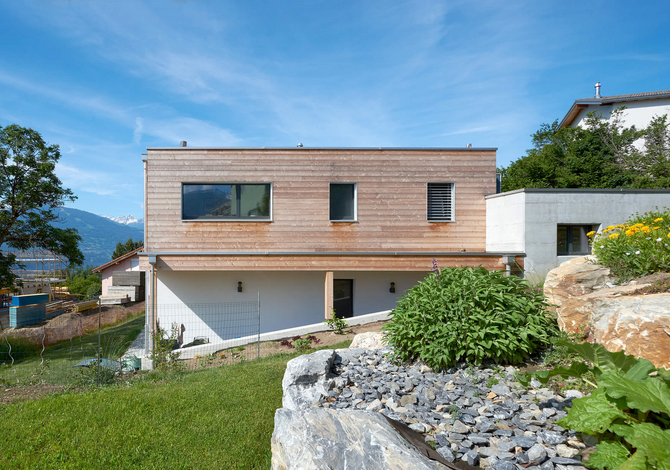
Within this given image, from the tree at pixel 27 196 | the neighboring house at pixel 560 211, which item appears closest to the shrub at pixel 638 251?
the neighboring house at pixel 560 211

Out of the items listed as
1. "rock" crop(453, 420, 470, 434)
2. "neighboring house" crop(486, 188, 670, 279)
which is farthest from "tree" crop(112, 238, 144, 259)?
"rock" crop(453, 420, 470, 434)

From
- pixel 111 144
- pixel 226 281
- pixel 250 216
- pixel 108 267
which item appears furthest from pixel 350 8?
pixel 111 144

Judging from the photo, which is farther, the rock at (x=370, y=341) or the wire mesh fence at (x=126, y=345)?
the wire mesh fence at (x=126, y=345)

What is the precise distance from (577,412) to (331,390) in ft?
7.54

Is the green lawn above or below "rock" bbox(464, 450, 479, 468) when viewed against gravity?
below

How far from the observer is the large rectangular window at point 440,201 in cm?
1022

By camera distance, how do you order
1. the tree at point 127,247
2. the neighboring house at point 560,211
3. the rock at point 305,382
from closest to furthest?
the rock at point 305,382 → the neighboring house at point 560,211 → the tree at point 127,247

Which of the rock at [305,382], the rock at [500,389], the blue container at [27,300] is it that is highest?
the rock at [500,389]

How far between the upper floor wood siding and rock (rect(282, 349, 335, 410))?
6.02 meters

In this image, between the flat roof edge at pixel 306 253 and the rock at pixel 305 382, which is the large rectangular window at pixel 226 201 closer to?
the flat roof edge at pixel 306 253

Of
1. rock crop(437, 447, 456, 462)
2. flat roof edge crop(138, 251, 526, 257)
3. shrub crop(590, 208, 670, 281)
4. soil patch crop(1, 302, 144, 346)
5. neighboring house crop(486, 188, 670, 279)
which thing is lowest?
soil patch crop(1, 302, 144, 346)

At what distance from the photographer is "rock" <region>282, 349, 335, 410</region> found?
3684 millimetres

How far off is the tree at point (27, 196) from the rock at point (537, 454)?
18.6 metres

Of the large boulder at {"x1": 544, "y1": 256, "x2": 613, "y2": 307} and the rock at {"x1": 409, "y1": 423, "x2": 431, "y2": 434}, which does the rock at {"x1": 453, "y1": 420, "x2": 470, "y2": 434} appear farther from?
the large boulder at {"x1": 544, "y1": 256, "x2": 613, "y2": 307}
